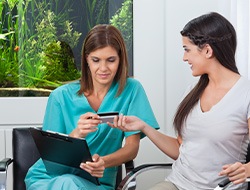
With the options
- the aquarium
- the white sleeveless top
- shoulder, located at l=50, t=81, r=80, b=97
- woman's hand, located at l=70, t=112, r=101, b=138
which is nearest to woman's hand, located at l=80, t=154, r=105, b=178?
woman's hand, located at l=70, t=112, r=101, b=138

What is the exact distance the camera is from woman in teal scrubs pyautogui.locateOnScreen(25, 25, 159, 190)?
3.03 meters

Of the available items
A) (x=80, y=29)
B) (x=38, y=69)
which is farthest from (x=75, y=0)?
(x=38, y=69)

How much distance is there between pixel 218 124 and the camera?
108 inches

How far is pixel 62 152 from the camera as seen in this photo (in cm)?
280

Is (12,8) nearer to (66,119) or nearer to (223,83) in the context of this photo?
(66,119)

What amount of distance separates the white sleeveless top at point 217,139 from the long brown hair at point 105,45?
0.46 meters

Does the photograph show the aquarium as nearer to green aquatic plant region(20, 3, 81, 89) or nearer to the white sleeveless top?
green aquatic plant region(20, 3, 81, 89)

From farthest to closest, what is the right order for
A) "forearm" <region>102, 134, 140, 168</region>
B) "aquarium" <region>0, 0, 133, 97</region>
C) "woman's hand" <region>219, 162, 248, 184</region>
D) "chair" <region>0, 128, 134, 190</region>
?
"aquarium" <region>0, 0, 133, 97</region> → "chair" <region>0, 128, 134, 190</region> → "forearm" <region>102, 134, 140, 168</region> → "woman's hand" <region>219, 162, 248, 184</region>

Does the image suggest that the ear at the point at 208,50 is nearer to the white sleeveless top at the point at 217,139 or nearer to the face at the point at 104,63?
the white sleeveless top at the point at 217,139

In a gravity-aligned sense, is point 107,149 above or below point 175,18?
below

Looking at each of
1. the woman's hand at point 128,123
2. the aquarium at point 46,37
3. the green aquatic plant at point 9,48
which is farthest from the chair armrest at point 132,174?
the green aquatic plant at point 9,48

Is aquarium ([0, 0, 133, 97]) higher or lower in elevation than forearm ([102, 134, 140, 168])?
higher

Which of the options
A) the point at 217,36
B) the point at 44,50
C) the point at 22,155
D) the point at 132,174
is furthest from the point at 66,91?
the point at 44,50

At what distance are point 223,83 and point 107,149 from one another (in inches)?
26.8
